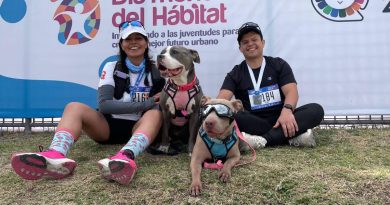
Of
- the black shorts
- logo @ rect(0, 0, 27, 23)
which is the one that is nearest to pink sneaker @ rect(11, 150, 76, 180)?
the black shorts

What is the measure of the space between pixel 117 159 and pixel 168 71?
852 mm

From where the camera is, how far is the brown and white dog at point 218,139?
7.48 ft

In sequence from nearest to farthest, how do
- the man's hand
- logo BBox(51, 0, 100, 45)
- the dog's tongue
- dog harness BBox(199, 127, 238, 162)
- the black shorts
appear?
dog harness BBox(199, 127, 238, 162) → the dog's tongue → the man's hand → the black shorts → logo BBox(51, 0, 100, 45)

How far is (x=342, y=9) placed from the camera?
3.78m

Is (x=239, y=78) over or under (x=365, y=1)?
under

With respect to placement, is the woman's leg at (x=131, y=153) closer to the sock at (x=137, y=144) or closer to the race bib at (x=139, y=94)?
the sock at (x=137, y=144)

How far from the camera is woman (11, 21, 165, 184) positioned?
2152 millimetres

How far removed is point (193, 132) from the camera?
2.77 meters

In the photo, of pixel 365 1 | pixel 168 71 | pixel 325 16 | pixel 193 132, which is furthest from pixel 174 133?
pixel 365 1

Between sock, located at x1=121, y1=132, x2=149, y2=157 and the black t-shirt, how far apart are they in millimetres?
1048

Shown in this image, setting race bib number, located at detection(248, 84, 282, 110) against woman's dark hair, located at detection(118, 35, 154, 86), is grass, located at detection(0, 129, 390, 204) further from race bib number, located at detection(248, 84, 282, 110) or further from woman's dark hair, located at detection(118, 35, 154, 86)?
woman's dark hair, located at detection(118, 35, 154, 86)

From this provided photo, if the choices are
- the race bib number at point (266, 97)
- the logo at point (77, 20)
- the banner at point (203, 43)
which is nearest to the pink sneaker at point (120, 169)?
the race bib number at point (266, 97)

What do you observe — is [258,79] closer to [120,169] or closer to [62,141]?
[120,169]

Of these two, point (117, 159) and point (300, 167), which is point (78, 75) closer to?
point (117, 159)
